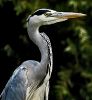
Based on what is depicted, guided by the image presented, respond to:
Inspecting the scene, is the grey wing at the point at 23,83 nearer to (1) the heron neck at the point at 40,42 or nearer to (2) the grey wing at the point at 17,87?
(2) the grey wing at the point at 17,87

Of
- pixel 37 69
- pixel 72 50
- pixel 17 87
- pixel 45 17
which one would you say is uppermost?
pixel 45 17

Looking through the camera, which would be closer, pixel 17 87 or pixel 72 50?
pixel 17 87

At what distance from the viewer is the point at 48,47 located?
4.56m

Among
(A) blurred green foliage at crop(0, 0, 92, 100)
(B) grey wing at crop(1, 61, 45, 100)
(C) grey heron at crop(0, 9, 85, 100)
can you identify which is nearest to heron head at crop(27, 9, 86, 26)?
(C) grey heron at crop(0, 9, 85, 100)

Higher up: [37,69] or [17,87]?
[37,69]

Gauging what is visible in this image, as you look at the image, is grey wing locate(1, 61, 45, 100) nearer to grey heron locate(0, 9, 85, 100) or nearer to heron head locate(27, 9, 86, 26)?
grey heron locate(0, 9, 85, 100)

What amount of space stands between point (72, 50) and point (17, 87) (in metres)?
3.11

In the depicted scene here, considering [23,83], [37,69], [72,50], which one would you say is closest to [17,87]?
[23,83]

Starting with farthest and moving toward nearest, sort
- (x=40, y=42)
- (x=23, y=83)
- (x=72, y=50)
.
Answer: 1. (x=72, y=50)
2. (x=23, y=83)
3. (x=40, y=42)

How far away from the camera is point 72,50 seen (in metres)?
7.79

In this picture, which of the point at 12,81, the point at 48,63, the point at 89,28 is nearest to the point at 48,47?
the point at 48,63

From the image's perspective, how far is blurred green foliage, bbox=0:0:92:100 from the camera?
7707mm

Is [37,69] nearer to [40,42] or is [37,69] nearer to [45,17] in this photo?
[40,42]

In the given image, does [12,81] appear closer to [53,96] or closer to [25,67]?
[25,67]
